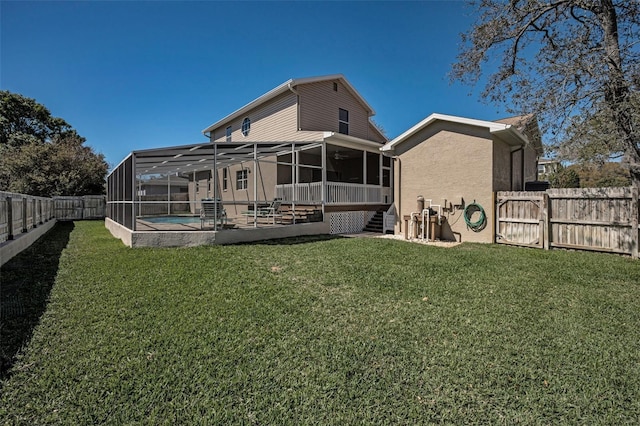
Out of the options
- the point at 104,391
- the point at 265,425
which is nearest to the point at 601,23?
the point at 265,425

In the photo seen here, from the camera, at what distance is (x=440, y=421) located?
7.54ft

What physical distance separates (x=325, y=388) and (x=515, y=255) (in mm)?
7222

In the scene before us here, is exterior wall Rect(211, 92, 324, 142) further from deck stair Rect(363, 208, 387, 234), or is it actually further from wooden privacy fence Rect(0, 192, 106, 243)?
wooden privacy fence Rect(0, 192, 106, 243)

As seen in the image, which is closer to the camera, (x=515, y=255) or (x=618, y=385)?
(x=618, y=385)

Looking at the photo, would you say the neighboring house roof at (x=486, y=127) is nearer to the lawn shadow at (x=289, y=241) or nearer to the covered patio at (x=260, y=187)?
the covered patio at (x=260, y=187)

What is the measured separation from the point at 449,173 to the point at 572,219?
3772 mm

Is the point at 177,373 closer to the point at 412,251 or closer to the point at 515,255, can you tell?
the point at 412,251

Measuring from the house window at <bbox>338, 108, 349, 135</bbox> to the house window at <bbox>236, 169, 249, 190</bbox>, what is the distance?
553cm

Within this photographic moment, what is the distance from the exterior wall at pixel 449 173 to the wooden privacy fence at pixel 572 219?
0.62m

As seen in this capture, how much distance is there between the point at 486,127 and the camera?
995cm

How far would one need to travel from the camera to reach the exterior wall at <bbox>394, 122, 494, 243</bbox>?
1011 cm

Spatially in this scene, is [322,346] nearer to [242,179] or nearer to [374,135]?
[242,179]

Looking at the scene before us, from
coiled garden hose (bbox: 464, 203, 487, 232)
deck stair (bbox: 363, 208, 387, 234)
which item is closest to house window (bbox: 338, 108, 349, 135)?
deck stair (bbox: 363, 208, 387, 234)

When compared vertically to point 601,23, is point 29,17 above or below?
above
